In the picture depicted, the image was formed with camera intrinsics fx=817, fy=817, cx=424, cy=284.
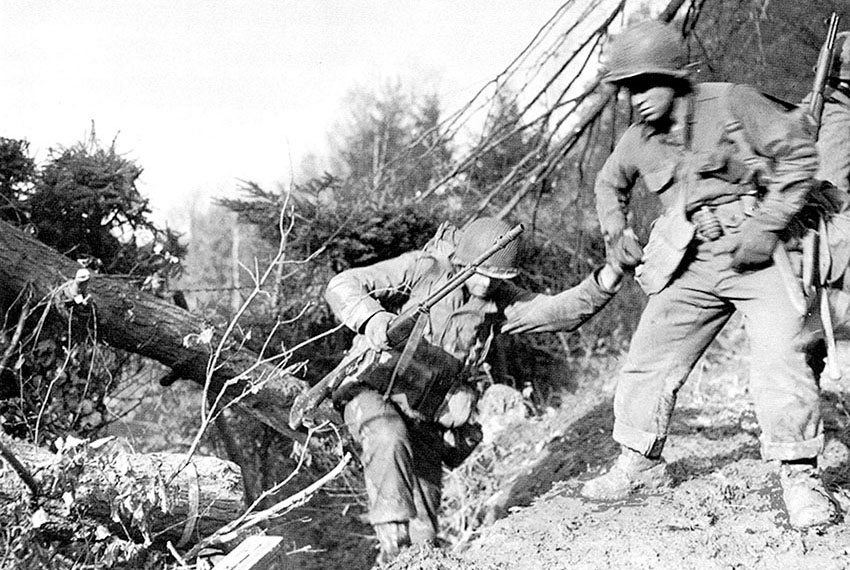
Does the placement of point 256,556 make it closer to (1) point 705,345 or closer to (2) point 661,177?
(1) point 705,345

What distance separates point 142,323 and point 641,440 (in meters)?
3.23

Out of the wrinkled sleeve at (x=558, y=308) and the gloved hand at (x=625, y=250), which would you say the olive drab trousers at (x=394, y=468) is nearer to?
the wrinkled sleeve at (x=558, y=308)

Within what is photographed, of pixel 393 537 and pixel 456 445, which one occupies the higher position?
pixel 456 445

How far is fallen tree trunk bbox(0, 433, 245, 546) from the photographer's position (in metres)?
3.68

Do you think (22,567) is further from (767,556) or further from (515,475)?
(515,475)

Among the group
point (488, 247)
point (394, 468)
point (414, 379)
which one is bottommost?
point (394, 468)

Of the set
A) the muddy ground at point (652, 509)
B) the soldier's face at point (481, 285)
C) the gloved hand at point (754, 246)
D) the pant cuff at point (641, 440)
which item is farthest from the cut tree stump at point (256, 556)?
the gloved hand at point (754, 246)

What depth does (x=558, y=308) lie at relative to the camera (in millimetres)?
4641

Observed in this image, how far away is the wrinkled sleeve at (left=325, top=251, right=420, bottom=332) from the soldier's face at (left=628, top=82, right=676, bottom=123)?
5.08 ft

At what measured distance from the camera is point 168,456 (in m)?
4.44

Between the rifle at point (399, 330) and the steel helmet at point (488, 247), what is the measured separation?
3.4 inches

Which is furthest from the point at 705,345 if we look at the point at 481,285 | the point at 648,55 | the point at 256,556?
the point at 256,556

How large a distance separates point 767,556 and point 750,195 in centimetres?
166

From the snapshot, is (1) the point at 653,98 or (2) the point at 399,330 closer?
(1) the point at 653,98
